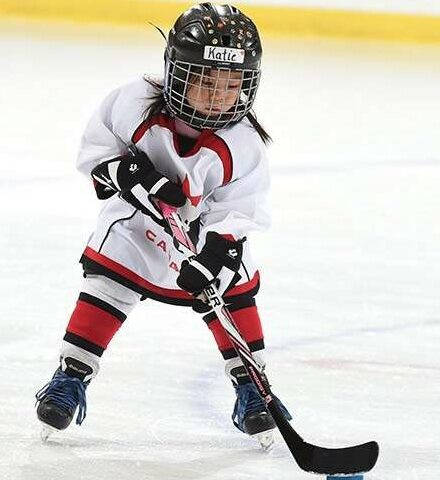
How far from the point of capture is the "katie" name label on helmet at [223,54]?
2.06 meters

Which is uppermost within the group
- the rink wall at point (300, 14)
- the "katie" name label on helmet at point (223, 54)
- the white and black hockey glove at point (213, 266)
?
the "katie" name label on helmet at point (223, 54)

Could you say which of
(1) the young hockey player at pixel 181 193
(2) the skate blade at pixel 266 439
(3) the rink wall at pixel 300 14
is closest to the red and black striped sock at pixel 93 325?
(1) the young hockey player at pixel 181 193

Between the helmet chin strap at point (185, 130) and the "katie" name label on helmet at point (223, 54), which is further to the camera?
the helmet chin strap at point (185, 130)

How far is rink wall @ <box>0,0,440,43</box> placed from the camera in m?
7.06

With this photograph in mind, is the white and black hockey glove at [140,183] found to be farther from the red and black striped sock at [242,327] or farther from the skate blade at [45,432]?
the skate blade at [45,432]

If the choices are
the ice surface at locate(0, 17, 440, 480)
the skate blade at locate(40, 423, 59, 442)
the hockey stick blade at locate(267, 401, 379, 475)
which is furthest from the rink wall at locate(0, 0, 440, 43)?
the hockey stick blade at locate(267, 401, 379, 475)

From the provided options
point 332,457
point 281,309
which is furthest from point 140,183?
point 281,309

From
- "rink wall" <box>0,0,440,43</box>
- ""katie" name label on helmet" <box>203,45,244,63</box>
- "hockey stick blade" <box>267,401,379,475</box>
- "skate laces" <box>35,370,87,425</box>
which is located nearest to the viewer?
"hockey stick blade" <box>267,401,379,475</box>

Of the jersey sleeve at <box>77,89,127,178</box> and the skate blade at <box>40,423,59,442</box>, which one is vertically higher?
the jersey sleeve at <box>77,89,127,178</box>

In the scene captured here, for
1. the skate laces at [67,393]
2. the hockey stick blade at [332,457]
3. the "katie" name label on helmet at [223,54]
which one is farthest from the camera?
the skate laces at [67,393]

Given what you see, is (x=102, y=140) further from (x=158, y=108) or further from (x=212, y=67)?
(x=212, y=67)

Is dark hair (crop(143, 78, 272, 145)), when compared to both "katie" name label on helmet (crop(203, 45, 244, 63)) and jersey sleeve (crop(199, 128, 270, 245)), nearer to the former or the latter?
jersey sleeve (crop(199, 128, 270, 245))

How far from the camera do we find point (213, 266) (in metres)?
2.09

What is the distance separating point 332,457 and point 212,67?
634 millimetres
